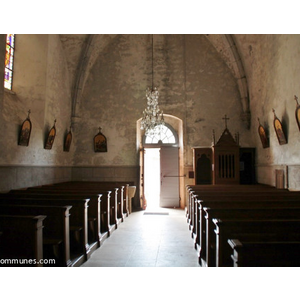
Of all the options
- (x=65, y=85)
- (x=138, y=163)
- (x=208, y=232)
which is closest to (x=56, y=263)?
(x=208, y=232)

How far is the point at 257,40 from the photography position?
836cm

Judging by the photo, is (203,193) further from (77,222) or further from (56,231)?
(56,231)

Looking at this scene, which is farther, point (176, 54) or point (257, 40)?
point (176, 54)

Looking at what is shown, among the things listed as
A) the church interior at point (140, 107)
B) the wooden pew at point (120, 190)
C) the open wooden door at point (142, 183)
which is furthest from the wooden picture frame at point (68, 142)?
the open wooden door at point (142, 183)

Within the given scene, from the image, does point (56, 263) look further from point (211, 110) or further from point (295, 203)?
point (211, 110)

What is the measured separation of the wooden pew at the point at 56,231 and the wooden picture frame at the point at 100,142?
20.8 feet

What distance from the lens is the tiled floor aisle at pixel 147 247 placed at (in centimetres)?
423

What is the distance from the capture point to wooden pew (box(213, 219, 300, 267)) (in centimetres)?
280

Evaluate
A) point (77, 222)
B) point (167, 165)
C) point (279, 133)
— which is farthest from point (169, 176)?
point (77, 222)

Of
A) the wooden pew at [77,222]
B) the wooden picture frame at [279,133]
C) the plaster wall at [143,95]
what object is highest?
the plaster wall at [143,95]

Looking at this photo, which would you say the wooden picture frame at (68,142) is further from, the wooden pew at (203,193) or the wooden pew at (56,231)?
the wooden pew at (56,231)

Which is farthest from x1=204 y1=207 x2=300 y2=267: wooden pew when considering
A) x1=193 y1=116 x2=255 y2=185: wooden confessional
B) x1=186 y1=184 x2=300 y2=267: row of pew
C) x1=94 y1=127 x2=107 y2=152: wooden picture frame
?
x1=94 y1=127 x2=107 y2=152: wooden picture frame

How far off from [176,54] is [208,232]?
8.22m

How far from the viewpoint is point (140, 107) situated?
404 inches
